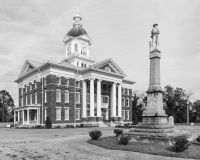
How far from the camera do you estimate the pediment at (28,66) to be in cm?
4857

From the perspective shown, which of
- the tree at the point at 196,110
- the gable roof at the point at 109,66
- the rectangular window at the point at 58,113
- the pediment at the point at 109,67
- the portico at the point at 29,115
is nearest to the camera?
the rectangular window at the point at 58,113

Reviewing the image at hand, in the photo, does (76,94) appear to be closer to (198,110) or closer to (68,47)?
(68,47)

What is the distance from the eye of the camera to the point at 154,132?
47.4ft

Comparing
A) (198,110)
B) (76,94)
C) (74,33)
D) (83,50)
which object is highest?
(74,33)

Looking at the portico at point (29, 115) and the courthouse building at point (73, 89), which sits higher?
the courthouse building at point (73, 89)

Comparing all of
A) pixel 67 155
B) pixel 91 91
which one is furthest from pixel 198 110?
pixel 67 155

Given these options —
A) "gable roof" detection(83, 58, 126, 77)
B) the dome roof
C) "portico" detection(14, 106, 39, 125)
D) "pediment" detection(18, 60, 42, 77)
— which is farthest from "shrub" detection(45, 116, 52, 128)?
the dome roof

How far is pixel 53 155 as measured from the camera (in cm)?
1107

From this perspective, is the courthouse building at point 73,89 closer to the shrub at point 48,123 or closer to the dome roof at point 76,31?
the dome roof at point 76,31

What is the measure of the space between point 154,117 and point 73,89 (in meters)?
31.8

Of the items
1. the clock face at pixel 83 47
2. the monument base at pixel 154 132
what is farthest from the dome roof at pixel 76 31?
the monument base at pixel 154 132

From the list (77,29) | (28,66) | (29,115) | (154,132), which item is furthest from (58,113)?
(154,132)

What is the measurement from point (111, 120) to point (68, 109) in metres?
11.0

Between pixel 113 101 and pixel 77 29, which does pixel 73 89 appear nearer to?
pixel 113 101
